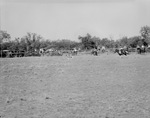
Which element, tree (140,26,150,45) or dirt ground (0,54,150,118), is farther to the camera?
tree (140,26,150,45)

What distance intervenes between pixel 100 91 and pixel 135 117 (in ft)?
9.29

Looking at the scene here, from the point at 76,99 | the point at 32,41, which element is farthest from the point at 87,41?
the point at 76,99

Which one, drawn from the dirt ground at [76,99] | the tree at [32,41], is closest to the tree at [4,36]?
the tree at [32,41]

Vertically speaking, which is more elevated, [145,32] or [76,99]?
[145,32]

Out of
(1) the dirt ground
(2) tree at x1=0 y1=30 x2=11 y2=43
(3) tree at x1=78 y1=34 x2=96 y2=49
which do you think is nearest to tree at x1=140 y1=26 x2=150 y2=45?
(3) tree at x1=78 y1=34 x2=96 y2=49

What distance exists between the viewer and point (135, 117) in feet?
19.8

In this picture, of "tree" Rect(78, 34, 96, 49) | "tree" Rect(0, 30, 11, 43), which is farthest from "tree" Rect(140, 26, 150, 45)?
"tree" Rect(0, 30, 11, 43)

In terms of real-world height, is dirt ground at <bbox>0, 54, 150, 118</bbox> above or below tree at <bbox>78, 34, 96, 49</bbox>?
below

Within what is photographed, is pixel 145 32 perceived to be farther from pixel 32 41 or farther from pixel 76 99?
pixel 76 99

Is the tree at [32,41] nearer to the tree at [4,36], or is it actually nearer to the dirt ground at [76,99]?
the tree at [4,36]

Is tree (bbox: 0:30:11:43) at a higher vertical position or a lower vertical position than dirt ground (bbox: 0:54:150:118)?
higher

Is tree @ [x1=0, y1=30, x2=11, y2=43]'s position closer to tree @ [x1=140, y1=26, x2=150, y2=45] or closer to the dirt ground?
tree @ [x1=140, y1=26, x2=150, y2=45]

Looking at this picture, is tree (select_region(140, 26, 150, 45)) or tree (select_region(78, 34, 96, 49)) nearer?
tree (select_region(78, 34, 96, 49))

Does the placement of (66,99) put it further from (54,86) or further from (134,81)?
(134,81)
